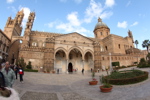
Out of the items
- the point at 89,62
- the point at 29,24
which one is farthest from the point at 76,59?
the point at 29,24

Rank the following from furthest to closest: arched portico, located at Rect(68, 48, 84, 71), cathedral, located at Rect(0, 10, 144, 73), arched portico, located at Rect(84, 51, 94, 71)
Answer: arched portico, located at Rect(84, 51, 94, 71)
arched portico, located at Rect(68, 48, 84, 71)
cathedral, located at Rect(0, 10, 144, 73)

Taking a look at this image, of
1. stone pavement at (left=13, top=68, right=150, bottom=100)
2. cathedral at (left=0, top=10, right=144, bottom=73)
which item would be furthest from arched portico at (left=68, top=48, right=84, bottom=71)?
stone pavement at (left=13, top=68, right=150, bottom=100)

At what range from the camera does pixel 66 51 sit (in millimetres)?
28812

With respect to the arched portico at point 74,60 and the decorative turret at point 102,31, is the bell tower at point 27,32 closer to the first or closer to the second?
the arched portico at point 74,60

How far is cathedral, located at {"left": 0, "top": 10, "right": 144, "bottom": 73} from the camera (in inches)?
1052

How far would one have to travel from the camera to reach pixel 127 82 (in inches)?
370

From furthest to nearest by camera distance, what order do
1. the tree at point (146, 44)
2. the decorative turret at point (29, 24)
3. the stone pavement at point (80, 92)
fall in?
the tree at point (146, 44)
the decorative turret at point (29, 24)
the stone pavement at point (80, 92)

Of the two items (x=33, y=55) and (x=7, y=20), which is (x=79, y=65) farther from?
(x=7, y=20)

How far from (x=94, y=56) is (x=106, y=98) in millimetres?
26321

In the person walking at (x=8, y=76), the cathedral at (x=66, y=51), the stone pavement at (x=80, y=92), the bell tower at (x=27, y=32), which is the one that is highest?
the bell tower at (x=27, y=32)

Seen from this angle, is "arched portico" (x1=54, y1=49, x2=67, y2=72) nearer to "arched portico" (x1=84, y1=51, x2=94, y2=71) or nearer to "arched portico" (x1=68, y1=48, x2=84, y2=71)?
"arched portico" (x1=68, y1=48, x2=84, y2=71)

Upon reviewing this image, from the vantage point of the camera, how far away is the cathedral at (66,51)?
87.7 feet

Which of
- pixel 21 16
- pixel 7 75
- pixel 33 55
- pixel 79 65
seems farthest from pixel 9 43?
pixel 7 75

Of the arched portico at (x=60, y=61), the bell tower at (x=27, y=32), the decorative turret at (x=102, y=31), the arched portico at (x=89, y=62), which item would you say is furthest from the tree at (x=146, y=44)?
the bell tower at (x=27, y=32)
